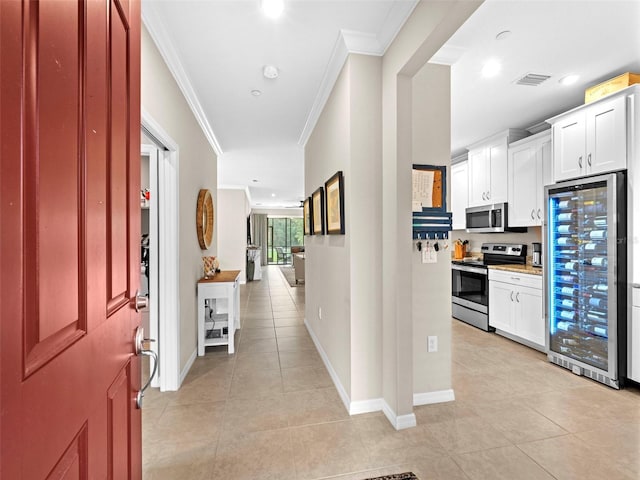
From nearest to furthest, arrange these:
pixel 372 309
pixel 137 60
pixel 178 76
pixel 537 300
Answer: pixel 137 60
pixel 372 309
pixel 178 76
pixel 537 300

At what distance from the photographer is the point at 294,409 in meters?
2.26

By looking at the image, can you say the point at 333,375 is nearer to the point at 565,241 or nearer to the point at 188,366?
the point at 188,366

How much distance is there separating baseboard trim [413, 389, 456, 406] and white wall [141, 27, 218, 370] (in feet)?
6.69

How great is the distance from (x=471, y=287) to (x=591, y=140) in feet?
7.40

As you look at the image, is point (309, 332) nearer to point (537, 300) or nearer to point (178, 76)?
point (537, 300)

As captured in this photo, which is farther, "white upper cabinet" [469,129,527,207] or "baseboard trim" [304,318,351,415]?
"white upper cabinet" [469,129,527,207]

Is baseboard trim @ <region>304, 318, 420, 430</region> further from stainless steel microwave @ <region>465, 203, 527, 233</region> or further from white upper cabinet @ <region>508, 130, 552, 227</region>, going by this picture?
stainless steel microwave @ <region>465, 203, 527, 233</region>

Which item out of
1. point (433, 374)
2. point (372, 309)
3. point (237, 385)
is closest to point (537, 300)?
point (433, 374)

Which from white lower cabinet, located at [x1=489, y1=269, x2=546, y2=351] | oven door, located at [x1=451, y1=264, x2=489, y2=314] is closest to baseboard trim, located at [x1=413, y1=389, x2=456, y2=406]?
white lower cabinet, located at [x1=489, y1=269, x2=546, y2=351]

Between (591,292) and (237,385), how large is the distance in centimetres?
335

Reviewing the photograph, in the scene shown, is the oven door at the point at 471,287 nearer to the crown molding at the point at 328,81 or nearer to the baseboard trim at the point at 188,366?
the crown molding at the point at 328,81

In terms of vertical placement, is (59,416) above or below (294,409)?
above

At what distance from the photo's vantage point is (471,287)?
4320 millimetres

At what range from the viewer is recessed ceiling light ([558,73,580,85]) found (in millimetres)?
2717
